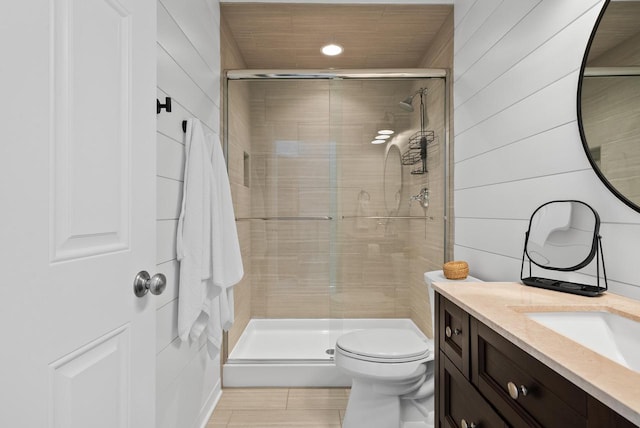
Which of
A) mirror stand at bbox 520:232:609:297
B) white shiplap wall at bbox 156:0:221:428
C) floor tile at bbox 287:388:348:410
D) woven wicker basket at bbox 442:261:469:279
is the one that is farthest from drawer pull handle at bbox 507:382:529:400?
floor tile at bbox 287:388:348:410

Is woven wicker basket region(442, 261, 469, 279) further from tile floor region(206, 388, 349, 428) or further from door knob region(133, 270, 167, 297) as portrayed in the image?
door knob region(133, 270, 167, 297)

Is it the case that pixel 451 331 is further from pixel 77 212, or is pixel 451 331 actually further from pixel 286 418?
pixel 286 418

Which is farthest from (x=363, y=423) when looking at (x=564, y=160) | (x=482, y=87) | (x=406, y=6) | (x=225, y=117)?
(x=406, y=6)

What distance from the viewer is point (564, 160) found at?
4.20 feet

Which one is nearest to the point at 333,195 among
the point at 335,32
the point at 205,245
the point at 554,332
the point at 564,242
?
the point at 335,32

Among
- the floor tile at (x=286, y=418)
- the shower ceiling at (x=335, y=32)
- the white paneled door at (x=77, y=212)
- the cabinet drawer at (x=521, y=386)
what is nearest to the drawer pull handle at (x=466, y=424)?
the cabinet drawer at (x=521, y=386)

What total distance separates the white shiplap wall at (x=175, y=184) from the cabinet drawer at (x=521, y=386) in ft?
3.61

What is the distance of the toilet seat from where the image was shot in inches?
67.1

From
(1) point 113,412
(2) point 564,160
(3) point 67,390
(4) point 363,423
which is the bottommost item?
(4) point 363,423

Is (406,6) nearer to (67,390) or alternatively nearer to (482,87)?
(482,87)

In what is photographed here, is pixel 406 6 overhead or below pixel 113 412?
overhead

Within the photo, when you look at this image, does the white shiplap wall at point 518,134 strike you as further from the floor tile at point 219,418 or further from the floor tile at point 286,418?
the floor tile at point 219,418

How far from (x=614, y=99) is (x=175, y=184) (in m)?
1.55

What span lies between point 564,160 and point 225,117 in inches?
76.9
